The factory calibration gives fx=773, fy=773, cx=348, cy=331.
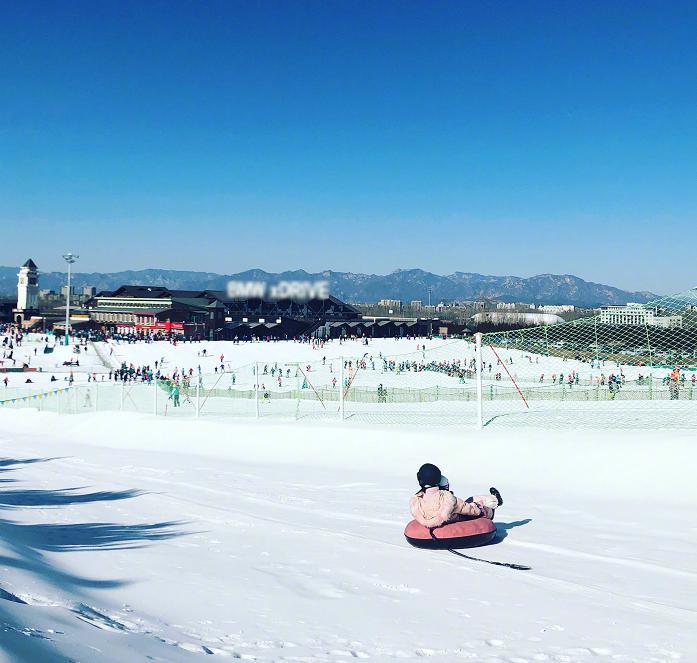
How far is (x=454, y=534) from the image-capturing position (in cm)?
640

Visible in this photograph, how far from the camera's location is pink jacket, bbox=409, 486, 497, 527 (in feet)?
21.1

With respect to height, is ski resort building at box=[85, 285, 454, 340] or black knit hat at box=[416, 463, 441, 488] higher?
ski resort building at box=[85, 285, 454, 340]

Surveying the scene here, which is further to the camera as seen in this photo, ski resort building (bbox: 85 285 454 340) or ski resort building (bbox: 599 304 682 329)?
ski resort building (bbox: 85 285 454 340)

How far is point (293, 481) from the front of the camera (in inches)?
422

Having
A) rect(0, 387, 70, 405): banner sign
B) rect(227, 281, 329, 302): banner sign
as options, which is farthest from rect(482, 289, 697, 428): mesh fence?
rect(227, 281, 329, 302): banner sign

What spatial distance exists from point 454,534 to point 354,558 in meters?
0.91

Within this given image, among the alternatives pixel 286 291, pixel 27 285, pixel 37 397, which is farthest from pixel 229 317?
pixel 37 397

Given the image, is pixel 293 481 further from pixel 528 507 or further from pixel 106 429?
pixel 106 429

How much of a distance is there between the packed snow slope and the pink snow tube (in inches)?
4.8

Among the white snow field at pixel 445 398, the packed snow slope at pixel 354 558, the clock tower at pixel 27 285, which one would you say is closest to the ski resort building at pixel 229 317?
the clock tower at pixel 27 285

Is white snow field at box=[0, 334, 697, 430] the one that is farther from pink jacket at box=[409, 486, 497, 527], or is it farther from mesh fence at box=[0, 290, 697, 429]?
pink jacket at box=[409, 486, 497, 527]

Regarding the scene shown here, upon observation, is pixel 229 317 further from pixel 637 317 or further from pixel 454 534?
pixel 454 534

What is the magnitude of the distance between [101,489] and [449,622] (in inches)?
259

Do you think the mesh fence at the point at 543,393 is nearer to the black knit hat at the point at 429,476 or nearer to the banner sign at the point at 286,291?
the black knit hat at the point at 429,476
